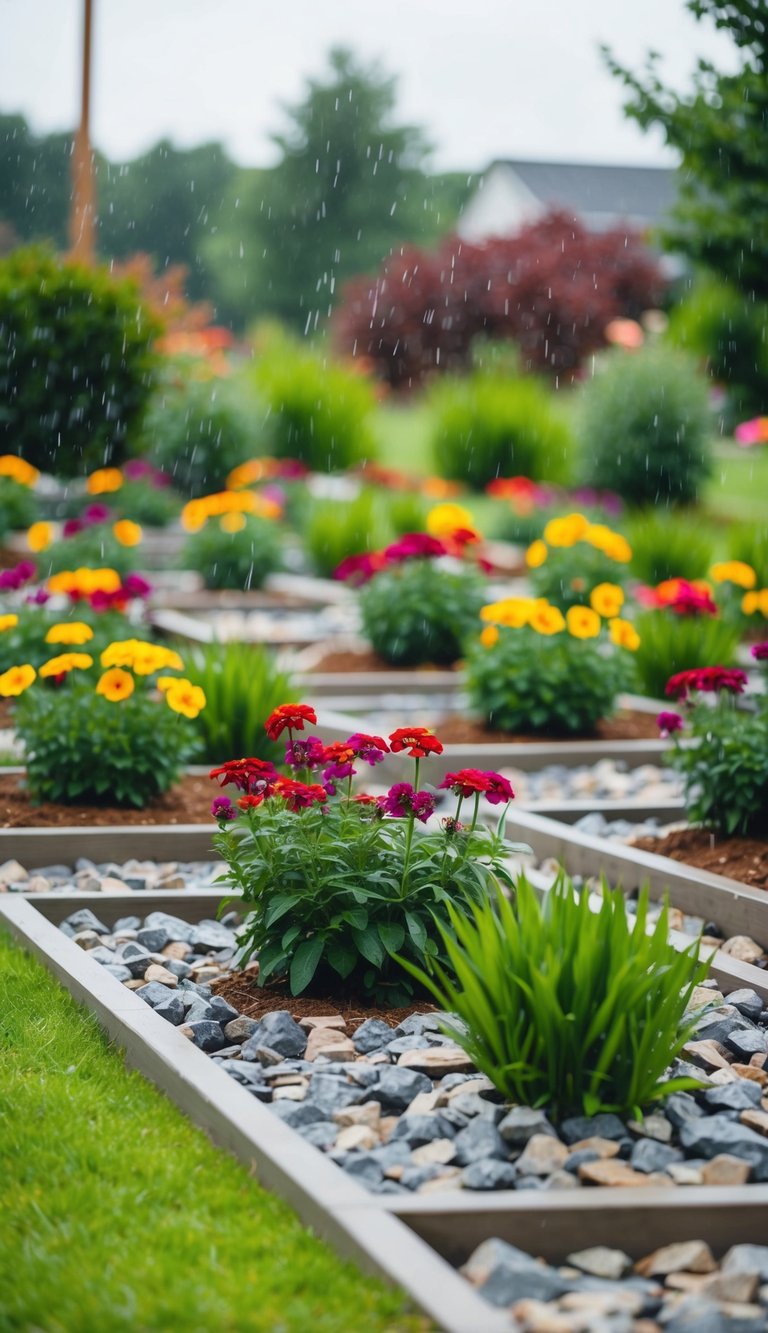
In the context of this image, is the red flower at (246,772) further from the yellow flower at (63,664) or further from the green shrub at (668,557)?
the green shrub at (668,557)

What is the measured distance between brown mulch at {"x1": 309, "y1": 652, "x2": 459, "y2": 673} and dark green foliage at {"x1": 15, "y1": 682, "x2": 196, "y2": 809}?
292 cm

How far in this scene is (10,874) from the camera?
186 inches

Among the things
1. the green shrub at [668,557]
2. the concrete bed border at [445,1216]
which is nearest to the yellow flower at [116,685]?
the concrete bed border at [445,1216]

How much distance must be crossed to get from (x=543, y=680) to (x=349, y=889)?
3.27m

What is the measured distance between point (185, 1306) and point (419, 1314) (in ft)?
1.17

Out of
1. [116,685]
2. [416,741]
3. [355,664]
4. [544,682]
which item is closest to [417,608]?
[355,664]

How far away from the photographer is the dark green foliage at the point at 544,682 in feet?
21.6

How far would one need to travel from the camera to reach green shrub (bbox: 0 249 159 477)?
12109 mm

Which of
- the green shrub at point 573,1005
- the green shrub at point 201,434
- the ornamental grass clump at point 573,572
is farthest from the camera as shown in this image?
the green shrub at point 201,434

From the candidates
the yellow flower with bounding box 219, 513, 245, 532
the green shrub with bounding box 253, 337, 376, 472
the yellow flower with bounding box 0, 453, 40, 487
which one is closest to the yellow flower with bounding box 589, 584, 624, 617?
the yellow flower with bounding box 219, 513, 245, 532

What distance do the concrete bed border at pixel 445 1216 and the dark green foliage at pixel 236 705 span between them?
2.90 m

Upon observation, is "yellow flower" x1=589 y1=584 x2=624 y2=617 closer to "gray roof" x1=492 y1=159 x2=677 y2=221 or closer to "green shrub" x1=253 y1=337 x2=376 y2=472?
"green shrub" x1=253 y1=337 x2=376 y2=472

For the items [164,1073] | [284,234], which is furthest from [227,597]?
[284,234]

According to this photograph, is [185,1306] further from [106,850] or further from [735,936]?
[106,850]
